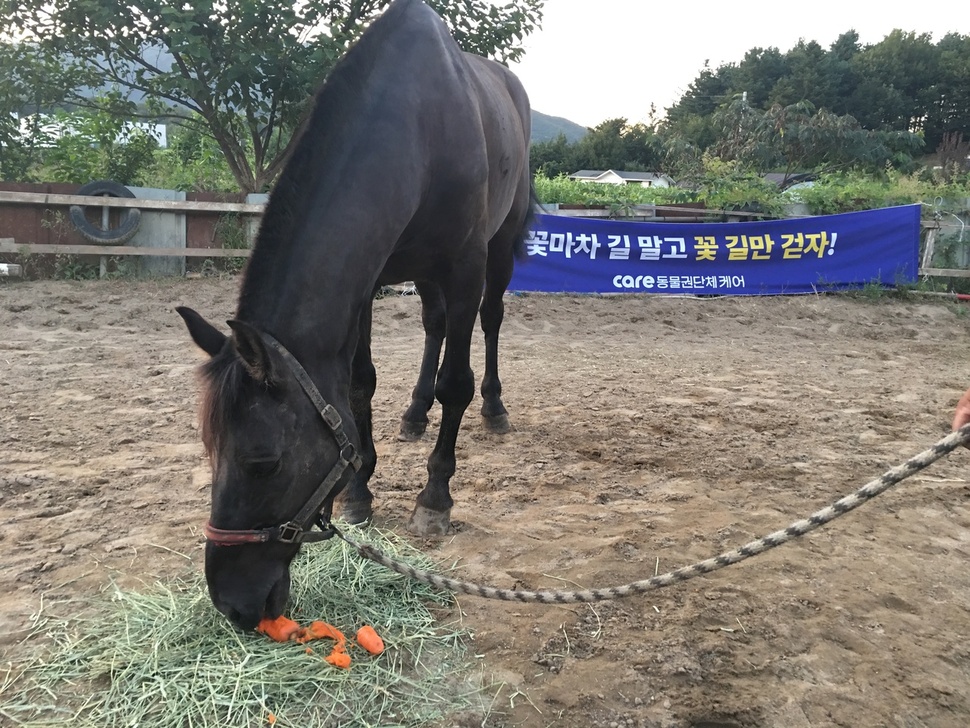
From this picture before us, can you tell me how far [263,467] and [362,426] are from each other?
109cm

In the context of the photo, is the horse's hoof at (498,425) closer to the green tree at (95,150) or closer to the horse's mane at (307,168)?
the horse's mane at (307,168)

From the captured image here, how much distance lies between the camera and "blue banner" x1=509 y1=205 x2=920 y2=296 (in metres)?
9.58

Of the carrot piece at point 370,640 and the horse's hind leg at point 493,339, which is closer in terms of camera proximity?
the carrot piece at point 370,640

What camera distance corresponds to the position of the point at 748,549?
6.00ft

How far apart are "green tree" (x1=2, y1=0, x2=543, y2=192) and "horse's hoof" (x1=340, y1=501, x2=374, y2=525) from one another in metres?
7.33

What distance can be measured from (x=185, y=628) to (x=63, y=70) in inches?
437

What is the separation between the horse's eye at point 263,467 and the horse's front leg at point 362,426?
1.02 metres

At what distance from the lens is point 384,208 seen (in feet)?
7.29

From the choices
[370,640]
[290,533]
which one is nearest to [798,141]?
[370,640]

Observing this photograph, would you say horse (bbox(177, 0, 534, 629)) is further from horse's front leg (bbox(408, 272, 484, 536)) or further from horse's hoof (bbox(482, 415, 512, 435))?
horse's hoof (bbox(482, 415, 512, 435))

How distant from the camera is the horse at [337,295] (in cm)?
179

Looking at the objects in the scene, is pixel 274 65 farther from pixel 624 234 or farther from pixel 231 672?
pixel 231 672

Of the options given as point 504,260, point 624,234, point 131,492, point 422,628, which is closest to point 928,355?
point 624,234

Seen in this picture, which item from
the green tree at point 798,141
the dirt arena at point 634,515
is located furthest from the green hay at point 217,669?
the green tree at point 798,141
